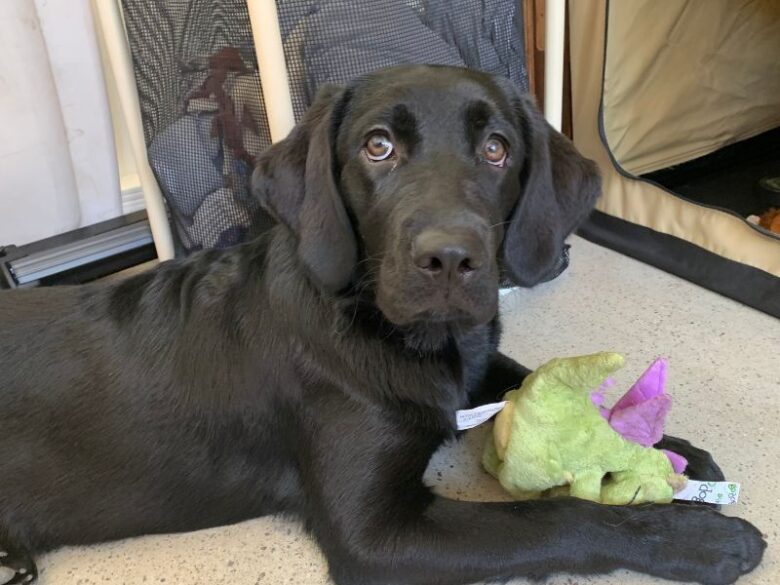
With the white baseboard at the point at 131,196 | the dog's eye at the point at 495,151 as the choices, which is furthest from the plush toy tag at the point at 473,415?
the white baseboard at the point at 131,196

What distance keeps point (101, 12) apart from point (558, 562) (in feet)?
6.71

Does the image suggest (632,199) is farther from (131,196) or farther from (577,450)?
(131,196)

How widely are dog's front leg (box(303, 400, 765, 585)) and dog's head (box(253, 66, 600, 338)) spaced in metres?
0.27

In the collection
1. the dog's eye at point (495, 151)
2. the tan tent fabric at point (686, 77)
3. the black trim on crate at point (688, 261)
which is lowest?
the black trim on crate at point (688, 261)

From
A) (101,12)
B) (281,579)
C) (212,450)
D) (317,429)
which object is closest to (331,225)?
(317,429)

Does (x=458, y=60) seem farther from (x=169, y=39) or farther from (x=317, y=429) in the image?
(x=317, y=429)

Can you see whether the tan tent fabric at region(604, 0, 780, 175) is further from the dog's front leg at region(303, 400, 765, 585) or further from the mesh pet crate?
the dog's front leg at region(303, 400, 765, 585)

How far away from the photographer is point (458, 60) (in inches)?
77.1

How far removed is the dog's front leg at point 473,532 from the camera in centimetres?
121

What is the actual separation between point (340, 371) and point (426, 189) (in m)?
0.38

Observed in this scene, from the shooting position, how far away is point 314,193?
1295mm

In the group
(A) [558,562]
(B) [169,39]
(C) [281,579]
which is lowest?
(C) [281,579]

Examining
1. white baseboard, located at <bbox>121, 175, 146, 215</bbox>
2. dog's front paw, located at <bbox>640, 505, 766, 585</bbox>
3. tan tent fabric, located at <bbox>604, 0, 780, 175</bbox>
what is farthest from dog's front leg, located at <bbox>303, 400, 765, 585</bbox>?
white baseboard, located at <bbox>121, 175, 146, 215</bbox>

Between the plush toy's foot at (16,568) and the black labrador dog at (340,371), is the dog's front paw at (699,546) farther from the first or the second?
the plush toy's foot at (16,568)
